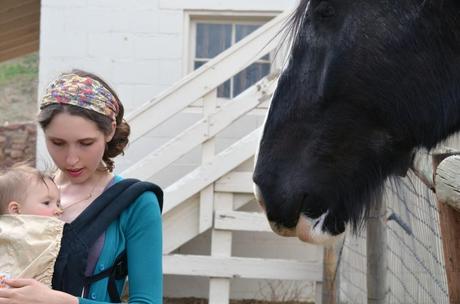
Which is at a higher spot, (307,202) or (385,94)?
(385,94)

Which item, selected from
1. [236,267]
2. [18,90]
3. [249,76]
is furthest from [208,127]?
[18,90]

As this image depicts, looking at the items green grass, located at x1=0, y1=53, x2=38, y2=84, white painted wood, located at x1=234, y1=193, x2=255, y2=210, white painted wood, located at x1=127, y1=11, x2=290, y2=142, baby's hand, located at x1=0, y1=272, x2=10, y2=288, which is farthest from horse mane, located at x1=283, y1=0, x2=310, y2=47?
green grass, located at x1=0, y1=53, x2=38, y2=84

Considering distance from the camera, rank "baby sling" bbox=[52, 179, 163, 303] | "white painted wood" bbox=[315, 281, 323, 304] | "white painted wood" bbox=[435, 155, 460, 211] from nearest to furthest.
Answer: "white painted wood" bbox=[435, 155, 460, 211], "baby sling" bbox=[52, 179, 163, 303], "white painted wood" bbox=[315, 281, 323, 304]

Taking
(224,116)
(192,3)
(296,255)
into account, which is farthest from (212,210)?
(192,3)

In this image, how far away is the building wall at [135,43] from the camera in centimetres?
712

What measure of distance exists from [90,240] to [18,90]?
20470 mm

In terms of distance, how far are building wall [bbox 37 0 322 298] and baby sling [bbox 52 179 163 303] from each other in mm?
4926

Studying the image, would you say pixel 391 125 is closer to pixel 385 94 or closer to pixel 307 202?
pixel 385 94

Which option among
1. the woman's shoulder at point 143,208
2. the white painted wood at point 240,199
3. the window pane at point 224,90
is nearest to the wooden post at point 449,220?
the woman's shoulder at point 143,208

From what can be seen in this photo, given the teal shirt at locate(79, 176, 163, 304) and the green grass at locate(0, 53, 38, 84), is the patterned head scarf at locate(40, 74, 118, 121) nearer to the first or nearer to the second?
the teal shirt at locate(79, 176, 163, 304)

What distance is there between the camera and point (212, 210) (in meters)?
5.93

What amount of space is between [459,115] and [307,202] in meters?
0.57

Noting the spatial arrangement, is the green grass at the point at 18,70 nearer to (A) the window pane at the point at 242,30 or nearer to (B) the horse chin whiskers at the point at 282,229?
(A) the window pane at the point at 242,30

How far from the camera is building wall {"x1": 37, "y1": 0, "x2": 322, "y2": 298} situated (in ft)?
23.4
